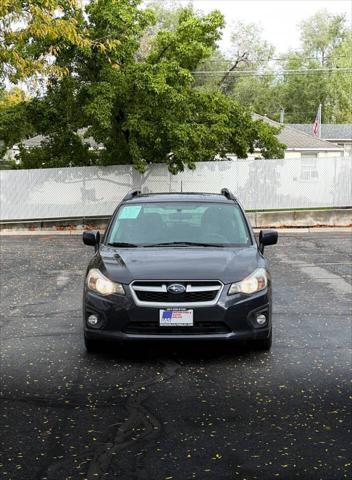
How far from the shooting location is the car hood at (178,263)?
20.1ft

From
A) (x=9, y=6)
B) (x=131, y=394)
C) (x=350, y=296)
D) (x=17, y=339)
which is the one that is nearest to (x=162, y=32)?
(x=9, y=6)

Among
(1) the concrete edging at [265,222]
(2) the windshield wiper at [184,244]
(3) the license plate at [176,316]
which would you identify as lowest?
(1) the concrete edging at [265,222]

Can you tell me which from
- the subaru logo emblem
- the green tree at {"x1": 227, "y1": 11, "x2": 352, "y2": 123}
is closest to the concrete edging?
the subaru logo emblem

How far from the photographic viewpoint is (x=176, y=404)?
5.08m

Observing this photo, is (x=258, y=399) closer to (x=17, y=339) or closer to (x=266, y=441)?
(x=266, y=441)

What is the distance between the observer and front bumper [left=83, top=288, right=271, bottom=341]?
6.00m

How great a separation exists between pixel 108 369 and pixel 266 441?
6.88 ft

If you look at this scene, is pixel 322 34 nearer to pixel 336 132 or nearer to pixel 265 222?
pixel 336 132

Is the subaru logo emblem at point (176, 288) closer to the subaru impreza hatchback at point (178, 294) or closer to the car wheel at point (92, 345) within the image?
the subaru impreza hatchback at point (178, 294)

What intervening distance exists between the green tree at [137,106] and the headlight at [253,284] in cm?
1394

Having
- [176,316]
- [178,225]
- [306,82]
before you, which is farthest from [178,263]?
[306,82]

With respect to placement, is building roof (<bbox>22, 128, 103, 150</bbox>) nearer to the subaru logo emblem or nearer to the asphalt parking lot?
the asphalt parking lot

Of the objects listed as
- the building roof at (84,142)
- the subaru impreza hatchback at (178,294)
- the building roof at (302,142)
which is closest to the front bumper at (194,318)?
the subaru impreza hatchback at (178,294)

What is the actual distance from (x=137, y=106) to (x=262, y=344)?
602 inches
